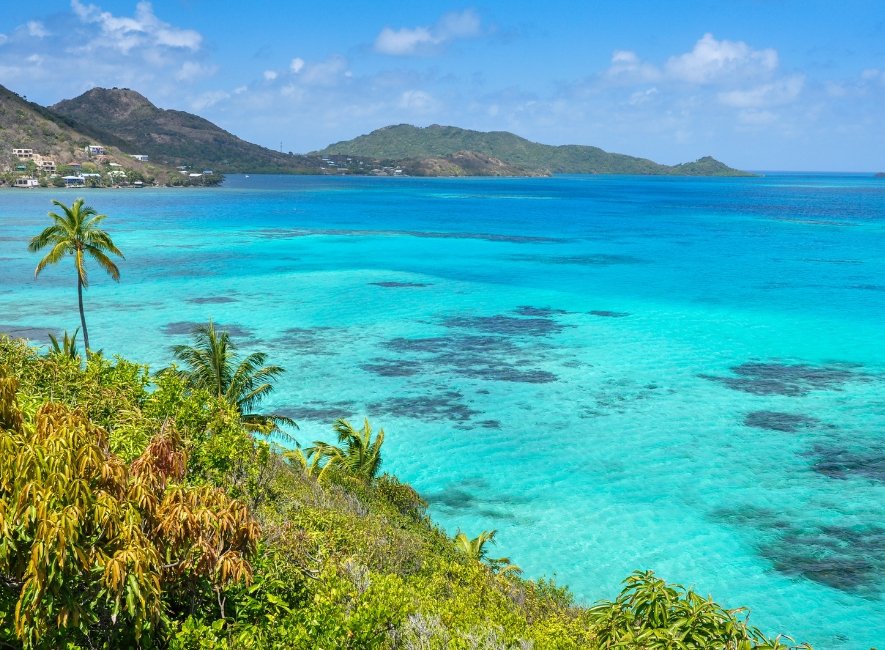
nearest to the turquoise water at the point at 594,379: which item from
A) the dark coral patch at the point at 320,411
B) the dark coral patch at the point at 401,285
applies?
the dark coral patch at the point at 320,411

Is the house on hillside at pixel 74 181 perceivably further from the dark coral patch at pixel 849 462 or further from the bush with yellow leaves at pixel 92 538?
the bush with yellow leaves at pixel 92 538

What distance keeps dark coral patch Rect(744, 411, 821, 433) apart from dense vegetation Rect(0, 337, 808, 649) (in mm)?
20164

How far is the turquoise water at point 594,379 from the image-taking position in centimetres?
2395

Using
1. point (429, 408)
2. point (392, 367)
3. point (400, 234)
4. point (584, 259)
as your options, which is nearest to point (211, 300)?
point (392, 367)

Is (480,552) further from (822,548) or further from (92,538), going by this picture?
(92,538)

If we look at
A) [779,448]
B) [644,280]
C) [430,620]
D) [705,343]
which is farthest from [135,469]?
[644,280]

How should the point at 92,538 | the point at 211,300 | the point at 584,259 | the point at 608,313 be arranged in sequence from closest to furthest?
the point at 92,538
the point at 608,313
the point at 211,300
the point at 584,259

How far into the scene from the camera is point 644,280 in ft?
238

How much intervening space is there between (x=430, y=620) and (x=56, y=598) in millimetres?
5850

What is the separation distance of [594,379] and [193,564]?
33.1 metres

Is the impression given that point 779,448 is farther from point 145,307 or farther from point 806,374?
point 145,307

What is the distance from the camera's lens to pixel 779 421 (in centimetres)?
3369

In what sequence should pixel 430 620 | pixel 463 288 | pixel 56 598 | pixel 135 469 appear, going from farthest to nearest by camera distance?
1. pixel 463 288
2. pixel 430 620
3. pixel 135 469
4. pixel 56 598

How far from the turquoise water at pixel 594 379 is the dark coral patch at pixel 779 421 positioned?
13 cm
